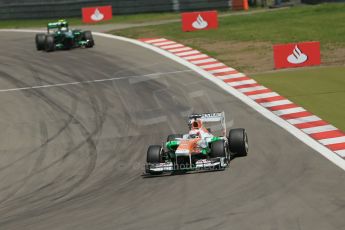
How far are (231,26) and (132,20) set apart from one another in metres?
7.75

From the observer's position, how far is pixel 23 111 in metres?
29.4

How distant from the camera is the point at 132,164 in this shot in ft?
71.3

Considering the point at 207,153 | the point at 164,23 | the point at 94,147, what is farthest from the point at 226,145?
the point at 164,23

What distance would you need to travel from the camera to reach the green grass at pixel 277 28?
40719mm

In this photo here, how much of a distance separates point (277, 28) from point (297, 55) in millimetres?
9027

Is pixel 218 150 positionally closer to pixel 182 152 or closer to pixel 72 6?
pixel 182 152

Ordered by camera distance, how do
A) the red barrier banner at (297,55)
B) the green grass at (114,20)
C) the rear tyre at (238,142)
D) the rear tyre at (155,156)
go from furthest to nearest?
the green grass at (114,20) < the red barrier banner at (297,55) < the rear tyre at (238,142) < the rear tyre at (155,156)

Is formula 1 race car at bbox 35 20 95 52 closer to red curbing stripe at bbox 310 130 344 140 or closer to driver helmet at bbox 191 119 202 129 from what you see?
red curbing stripe at bbox 310 130 344 140

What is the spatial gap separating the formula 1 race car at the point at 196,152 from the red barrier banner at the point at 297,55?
44.1 ft

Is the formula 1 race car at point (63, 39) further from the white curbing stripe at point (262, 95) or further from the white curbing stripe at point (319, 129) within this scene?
the white curbing stripe at point (319, 129)

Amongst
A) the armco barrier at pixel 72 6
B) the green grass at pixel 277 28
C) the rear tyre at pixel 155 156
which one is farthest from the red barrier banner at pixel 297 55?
the armco barrier at pixel 72 6

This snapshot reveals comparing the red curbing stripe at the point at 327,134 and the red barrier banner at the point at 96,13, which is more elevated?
the red barrier banner at the point at 96,13

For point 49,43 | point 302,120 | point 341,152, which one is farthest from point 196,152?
point 49,43

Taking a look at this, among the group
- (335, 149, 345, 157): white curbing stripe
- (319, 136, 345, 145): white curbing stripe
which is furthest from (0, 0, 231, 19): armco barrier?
(335, 149, 345, 157): white curbing stripe
